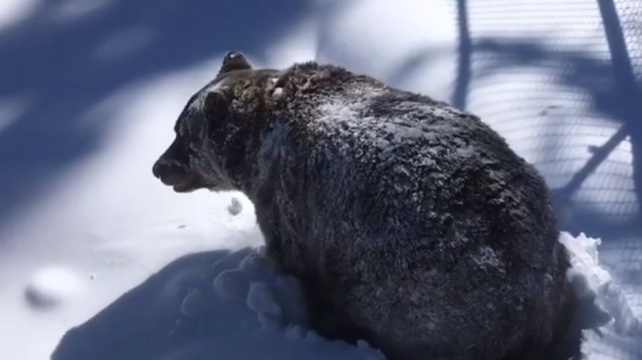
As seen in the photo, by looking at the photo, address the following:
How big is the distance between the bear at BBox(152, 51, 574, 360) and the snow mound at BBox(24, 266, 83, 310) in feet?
2.83

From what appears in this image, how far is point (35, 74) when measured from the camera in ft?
18.7

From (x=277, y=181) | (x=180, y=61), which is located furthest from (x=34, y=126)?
(x=277, y=181)

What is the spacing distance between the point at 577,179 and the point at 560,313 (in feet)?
3.46

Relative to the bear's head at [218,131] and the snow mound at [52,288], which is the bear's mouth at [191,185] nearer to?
the bear's head at [218,131]

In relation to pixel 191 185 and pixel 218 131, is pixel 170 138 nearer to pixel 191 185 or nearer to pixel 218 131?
pixel 191 185

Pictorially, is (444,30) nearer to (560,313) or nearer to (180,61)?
(180,61)

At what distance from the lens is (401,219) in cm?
349

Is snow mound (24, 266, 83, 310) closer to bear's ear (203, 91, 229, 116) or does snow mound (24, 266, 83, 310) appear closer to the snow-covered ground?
the snow-covered ground

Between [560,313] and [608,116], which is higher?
[608,116]

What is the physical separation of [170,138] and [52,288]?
1146 millimetres

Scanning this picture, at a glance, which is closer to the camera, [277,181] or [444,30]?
[277,181]

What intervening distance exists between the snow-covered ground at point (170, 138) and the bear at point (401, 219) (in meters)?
0.23

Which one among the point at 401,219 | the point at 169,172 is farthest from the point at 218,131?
the point at 401,219

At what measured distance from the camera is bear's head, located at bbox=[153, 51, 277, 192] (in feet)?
14.0
